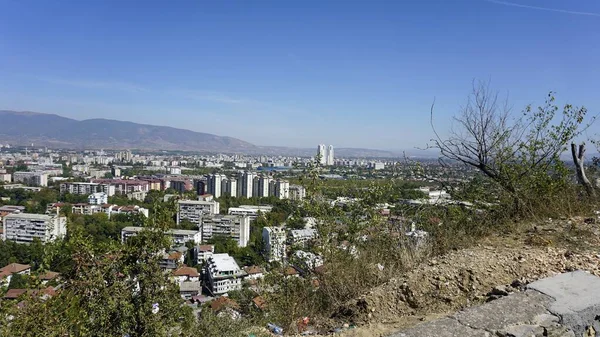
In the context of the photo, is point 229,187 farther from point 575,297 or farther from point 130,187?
point 575,297

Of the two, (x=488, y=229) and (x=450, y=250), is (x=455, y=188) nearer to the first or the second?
(x=488, y=229)

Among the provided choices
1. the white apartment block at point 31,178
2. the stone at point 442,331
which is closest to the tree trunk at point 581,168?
the stone at point 442,331

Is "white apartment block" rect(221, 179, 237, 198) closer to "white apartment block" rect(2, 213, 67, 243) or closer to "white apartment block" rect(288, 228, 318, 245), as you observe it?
"white apartment block" rect(2, 213, 67, 243)

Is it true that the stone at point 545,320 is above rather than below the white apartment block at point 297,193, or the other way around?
below

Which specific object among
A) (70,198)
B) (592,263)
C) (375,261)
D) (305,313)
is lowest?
(70,198)

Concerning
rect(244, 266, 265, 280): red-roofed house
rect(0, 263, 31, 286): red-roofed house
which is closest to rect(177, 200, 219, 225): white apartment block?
rect(0, 263, 31, 286): red-roofed house

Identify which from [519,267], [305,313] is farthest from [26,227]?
[519,267]

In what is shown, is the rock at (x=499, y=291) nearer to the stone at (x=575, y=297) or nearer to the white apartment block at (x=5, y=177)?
the stone at (x=575, y=297)
